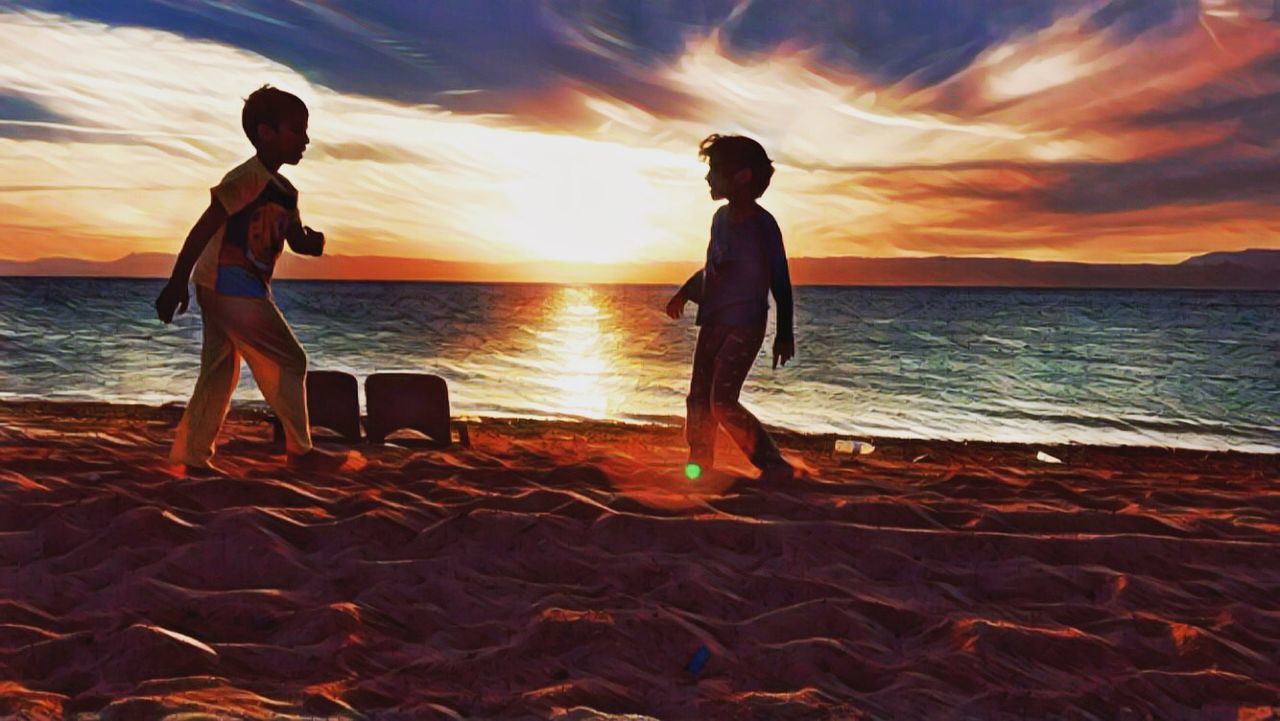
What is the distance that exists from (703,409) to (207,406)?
296 cm

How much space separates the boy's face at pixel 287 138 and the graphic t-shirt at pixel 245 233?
0.39 feet

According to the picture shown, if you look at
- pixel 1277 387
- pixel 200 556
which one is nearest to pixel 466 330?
pixel 1277 387

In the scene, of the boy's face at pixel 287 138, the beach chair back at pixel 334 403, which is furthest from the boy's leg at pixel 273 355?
the beach chair back at pixel 334 403

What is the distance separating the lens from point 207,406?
5828mm

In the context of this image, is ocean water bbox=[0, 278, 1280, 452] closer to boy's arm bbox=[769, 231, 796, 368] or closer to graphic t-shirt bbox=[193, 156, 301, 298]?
boy's arm bbox=[769, 231, 796, 368]

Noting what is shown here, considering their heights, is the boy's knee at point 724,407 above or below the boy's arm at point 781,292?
below

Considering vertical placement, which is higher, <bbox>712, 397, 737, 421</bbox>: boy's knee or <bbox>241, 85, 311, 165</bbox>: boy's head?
<bbox>241, 85, 311, 165</bbox>: boy's head

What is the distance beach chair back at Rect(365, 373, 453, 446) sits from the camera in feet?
24.4

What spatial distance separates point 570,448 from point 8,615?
459cm

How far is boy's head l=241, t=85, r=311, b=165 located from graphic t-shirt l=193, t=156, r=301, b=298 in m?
0.12

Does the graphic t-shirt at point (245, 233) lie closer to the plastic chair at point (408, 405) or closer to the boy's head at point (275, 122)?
the boy's head at point (275, 122)

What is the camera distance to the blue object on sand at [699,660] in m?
3.14

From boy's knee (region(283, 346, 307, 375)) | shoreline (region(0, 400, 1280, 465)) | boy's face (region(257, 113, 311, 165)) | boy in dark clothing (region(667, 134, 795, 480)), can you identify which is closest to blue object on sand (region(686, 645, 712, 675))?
boy in dark clothing (region(667, 134, 795, 480))

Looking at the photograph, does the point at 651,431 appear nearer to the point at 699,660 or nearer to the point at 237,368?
the point at 237,368
